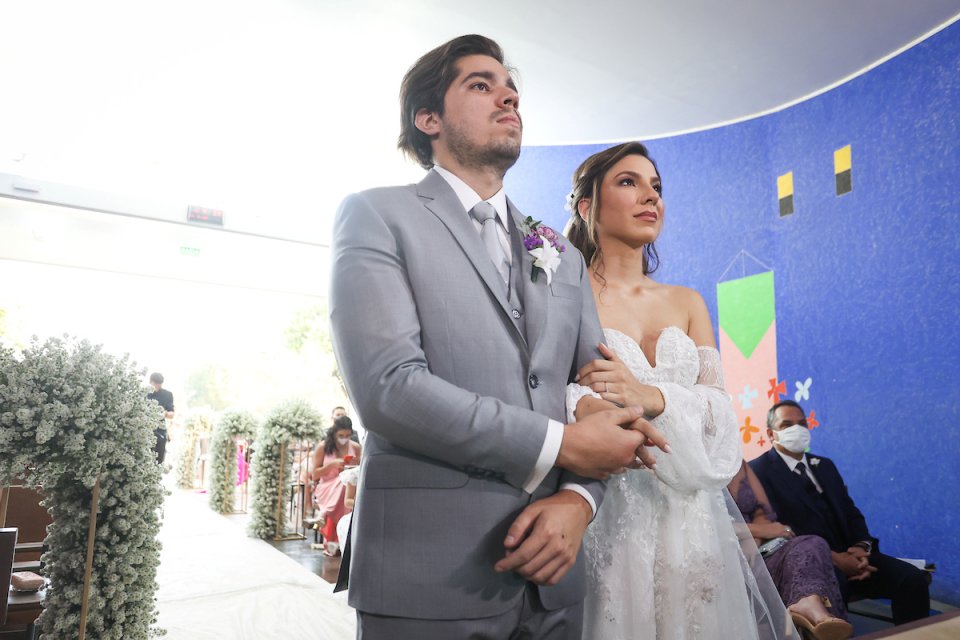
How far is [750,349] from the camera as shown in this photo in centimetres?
655

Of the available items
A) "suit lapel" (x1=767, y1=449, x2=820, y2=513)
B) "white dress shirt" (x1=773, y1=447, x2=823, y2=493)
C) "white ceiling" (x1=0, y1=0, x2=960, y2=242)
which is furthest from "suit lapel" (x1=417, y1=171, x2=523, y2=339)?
"white ceiling" (x1=0, y1=0, x2=960, y2=242)

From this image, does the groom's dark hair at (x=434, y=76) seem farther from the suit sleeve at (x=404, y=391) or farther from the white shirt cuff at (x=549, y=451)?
the white shirt cuff at (x=549, y=451)

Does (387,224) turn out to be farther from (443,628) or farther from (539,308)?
(443,628)

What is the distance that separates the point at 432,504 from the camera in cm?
116

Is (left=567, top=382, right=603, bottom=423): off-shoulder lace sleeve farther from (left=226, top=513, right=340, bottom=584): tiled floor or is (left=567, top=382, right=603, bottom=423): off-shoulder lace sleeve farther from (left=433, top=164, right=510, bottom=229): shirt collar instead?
(left=226, top=513, right=340, bottom=584): tiled floor

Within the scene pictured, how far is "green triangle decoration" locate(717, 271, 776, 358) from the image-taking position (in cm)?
643

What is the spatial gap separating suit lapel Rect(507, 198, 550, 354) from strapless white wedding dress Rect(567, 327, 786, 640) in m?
0.64

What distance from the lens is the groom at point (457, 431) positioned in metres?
1.12

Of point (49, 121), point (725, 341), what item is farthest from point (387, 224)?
point (49, 121)

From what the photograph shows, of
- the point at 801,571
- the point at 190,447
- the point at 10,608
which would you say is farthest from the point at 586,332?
the point at 190,447

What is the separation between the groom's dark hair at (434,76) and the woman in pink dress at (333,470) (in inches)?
225

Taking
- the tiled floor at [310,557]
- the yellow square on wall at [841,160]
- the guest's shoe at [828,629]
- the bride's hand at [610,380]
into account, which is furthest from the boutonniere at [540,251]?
the yellow square on wall at [841,160]

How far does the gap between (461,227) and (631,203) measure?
3.51ft

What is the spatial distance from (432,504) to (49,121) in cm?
1135
